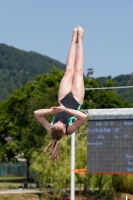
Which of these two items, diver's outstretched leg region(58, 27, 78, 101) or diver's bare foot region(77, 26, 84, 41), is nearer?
diver's outstretched leg region(58, 27, 78, 101)

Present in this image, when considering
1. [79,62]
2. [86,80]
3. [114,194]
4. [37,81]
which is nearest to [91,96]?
[86,80]

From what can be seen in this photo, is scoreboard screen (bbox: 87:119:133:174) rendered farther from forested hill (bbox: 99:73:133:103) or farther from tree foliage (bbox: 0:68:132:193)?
forested hill (bbox: 99:73:133:103)

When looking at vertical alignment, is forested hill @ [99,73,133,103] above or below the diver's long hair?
above

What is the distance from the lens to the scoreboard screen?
876 inches

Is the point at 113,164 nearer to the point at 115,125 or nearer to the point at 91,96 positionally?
the point at 115,125

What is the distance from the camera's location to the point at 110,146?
22891 mm

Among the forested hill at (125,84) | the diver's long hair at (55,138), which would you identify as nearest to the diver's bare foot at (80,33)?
the diver's long hair at (55,138)

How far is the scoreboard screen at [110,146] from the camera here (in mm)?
22250

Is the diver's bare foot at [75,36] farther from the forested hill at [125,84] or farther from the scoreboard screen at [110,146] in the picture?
the forested hill at [125,84]

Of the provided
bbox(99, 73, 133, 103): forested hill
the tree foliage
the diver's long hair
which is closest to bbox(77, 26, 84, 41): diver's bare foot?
the diver's long hair

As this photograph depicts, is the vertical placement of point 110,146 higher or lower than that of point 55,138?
higher

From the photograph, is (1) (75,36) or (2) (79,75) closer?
(2) (79,75)

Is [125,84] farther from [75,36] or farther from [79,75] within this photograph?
[79,75]

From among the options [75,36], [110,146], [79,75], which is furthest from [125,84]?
[79,75]
